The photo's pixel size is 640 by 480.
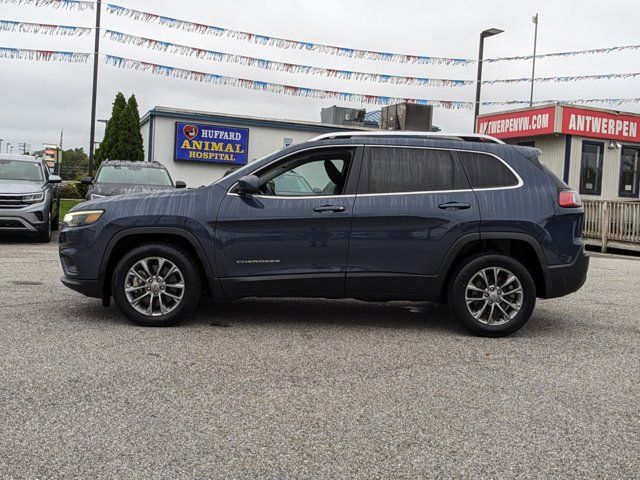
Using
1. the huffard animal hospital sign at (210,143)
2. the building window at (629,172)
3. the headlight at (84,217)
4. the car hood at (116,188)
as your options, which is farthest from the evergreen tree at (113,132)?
the headlight at (84,217)

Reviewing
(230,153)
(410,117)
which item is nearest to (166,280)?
(410,117)

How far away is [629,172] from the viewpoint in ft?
71.5

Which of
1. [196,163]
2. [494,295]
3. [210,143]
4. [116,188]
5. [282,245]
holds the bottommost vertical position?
[494,295]

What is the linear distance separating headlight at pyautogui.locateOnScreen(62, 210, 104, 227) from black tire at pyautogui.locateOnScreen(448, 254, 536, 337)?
10.3ft

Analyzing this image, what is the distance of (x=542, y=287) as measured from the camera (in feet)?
20.6

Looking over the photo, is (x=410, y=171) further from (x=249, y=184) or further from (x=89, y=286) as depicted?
(x=89, y=286)

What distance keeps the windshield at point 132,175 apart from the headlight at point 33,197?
116 centimetres

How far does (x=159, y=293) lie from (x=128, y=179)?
865 centimetres

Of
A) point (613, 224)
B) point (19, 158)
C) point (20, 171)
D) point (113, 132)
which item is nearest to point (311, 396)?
point (20, 171)

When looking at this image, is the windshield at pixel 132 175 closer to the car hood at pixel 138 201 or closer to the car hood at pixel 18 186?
the car hood at pixel 18 186

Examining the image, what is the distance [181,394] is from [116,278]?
2.08m

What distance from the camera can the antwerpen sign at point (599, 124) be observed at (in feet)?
67.4

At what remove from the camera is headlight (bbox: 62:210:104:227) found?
6180mm

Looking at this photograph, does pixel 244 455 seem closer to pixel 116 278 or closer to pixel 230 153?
pixel 116 278
